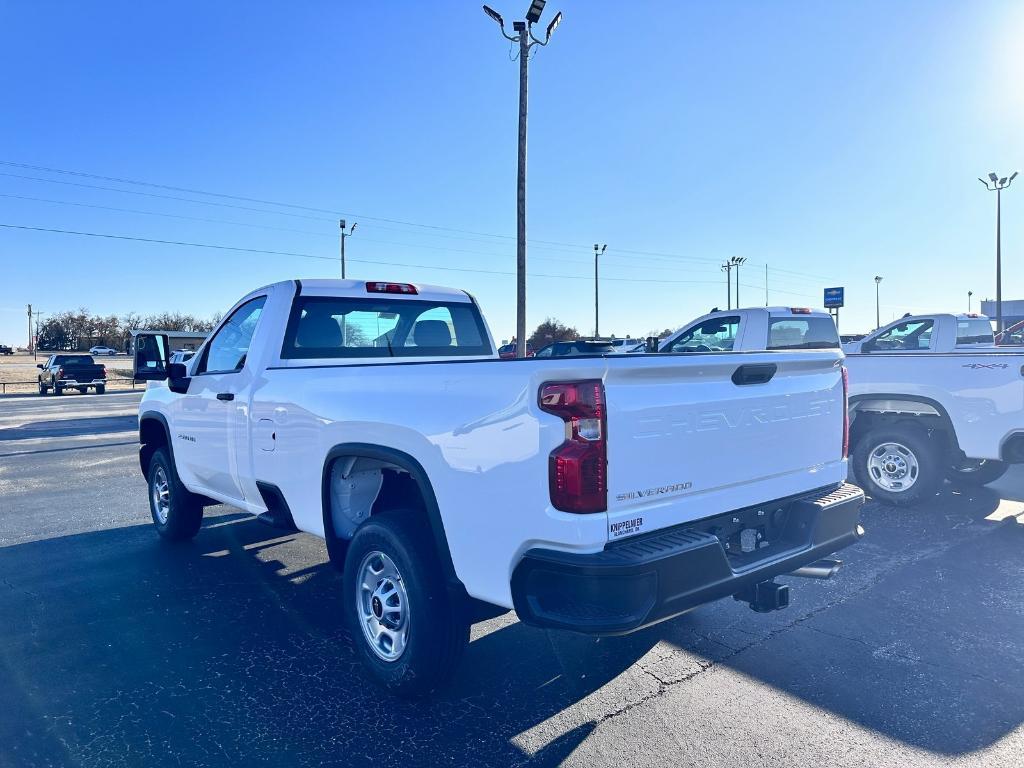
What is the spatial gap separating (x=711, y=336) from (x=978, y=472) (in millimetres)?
3569

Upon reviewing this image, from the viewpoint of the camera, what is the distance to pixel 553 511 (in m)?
2.58

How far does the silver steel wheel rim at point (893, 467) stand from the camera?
7109 millimetres

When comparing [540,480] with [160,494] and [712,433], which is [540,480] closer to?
[712,433]

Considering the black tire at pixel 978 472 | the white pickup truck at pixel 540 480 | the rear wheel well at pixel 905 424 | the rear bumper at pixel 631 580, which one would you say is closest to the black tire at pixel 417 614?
the white pickup truck at pixel 540 480

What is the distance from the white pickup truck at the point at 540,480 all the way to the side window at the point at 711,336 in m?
5.81

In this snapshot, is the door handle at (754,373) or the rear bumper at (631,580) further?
the door handle at (754,373)

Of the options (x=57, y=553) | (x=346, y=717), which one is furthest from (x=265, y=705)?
(x=57, y=553)

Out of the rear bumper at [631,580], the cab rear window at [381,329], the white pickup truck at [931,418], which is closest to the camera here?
the rear bumper at [631,580]

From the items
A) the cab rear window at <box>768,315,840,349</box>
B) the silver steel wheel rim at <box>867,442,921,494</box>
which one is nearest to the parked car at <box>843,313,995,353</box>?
the cab rear window at <box>768,315,840,349</box>

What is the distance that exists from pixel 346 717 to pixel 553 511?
1.51 metres

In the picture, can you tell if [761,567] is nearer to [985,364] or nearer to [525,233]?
[985,364]

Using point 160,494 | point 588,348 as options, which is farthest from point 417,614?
point 160,494

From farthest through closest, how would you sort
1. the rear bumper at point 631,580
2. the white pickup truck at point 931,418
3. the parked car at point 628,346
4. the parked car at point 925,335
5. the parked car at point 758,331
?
1. the parked car at point 925,335
2. the parked car at point 758,331
3. the parked car at point 628,346
4. the white pickup truck at point 931,418
5. the rear bumper at point 631,580

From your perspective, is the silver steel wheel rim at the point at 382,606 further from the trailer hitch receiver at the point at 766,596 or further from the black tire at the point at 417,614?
the trailer hitch receiver at the point at 766,596
